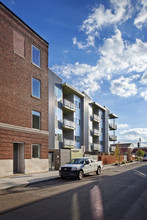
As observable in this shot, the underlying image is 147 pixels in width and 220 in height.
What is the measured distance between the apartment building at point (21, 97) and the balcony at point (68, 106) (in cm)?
974

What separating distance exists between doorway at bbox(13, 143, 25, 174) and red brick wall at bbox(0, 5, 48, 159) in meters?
0.43

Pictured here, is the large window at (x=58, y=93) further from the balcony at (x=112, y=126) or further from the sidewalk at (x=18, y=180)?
the balcony at (x=112, y=126)

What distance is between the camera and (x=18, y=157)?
60.6 ft

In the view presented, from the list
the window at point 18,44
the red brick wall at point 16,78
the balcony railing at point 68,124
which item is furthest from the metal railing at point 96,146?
the window at point 18,44

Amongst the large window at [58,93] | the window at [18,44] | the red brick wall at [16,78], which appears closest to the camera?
the red brick wall at [16,78]

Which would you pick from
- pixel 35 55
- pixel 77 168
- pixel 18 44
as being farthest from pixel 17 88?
pixel 77 168

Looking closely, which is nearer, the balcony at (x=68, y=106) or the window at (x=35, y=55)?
the window at (x=35, y=55)

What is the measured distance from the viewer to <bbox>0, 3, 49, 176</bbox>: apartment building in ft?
54.6

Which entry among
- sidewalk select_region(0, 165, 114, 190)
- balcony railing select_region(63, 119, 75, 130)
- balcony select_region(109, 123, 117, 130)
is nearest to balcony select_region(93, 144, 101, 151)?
balcony select_region(109, 123, 117, 130)

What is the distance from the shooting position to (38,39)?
21156 millimetres

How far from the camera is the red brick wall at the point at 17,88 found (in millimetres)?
16641

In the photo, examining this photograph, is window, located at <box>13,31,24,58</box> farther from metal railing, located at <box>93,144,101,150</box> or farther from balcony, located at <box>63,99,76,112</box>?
metal railing, located at <box>93,144,101,150</box>

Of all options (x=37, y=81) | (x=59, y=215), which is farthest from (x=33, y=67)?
(x=59, y=215)

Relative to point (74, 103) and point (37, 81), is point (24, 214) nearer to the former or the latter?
point (37, 81)
